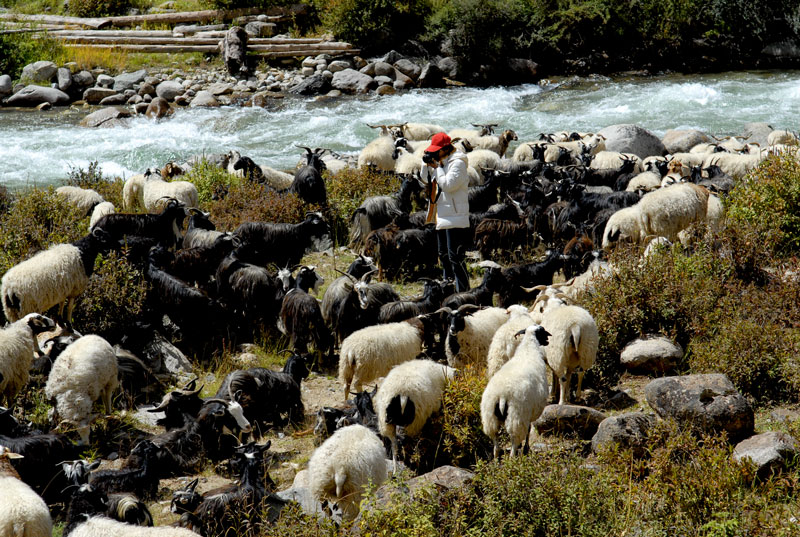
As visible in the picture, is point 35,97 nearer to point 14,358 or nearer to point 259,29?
point 259,29

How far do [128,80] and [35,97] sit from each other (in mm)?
2314

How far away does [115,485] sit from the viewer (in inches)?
197

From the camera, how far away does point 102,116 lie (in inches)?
697

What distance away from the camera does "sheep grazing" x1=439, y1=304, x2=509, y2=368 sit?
6.41 meters

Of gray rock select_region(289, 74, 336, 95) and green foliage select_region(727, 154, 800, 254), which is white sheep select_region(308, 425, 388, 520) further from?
gray rock select_region(289, 74, 336, 95)

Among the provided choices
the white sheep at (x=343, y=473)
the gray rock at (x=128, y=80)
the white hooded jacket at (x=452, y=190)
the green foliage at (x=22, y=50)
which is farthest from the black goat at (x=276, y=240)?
Result: the green foliage at (x=22, y=50)

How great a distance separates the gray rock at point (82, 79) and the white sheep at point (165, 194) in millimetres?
11863

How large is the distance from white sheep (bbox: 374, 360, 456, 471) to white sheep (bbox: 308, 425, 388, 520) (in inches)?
23.0

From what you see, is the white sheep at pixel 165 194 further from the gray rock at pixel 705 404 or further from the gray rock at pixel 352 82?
the gray rock at pixel 352 82

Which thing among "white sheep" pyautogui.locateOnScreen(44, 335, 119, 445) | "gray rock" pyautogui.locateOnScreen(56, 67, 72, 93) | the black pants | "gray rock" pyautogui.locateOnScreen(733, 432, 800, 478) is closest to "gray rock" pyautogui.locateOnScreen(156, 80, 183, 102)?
"gray rock" pyautogui.locateOnScreen(56, 67, 72, 93)

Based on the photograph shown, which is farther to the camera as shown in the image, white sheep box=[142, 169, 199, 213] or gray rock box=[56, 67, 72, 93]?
gray rock box=[56, 67, 72, 93]

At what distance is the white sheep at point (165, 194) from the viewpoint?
32.3 ft

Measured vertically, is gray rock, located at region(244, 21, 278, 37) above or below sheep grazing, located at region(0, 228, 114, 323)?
above

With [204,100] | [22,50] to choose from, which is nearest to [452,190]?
[204,100]
